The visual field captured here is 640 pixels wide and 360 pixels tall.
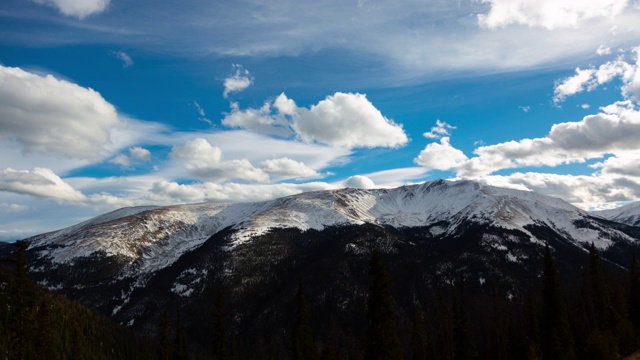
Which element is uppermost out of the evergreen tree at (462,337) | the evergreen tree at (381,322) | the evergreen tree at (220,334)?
the evergreen tree at (381,322)

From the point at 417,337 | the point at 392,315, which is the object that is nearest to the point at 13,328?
the point at 392,315

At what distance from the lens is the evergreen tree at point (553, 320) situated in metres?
70.7

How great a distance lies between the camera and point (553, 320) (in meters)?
72.8

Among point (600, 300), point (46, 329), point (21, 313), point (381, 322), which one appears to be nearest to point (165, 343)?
point (46, 329)

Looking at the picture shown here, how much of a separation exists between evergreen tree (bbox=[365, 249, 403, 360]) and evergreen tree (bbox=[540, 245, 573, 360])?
50882 mm

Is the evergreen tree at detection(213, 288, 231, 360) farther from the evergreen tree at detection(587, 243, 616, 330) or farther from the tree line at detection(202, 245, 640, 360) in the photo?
the evergreen tree at detection(587, 243, 616, 330)

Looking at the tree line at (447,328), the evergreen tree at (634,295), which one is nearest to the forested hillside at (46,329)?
the tree line at (447,328)

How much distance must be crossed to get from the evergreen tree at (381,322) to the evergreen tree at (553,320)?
50.9 metres

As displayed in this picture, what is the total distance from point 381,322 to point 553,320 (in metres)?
54.0

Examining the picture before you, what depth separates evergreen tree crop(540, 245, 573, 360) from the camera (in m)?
70.7

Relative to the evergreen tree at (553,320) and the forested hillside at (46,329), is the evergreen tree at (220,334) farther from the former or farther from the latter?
Answer: the evergreen tree at (553,320)

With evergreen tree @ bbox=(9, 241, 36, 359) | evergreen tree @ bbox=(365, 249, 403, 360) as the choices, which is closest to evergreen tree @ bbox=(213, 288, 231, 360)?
evergreen tree @ bbox=(9, 241, 36, 359)

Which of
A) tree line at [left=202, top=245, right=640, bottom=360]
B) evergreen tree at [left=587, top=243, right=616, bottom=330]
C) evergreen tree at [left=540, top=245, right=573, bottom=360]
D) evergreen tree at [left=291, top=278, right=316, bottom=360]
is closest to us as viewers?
tree line at [left=202, top=245, right=640, bottom=360]

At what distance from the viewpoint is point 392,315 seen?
32344 mm
